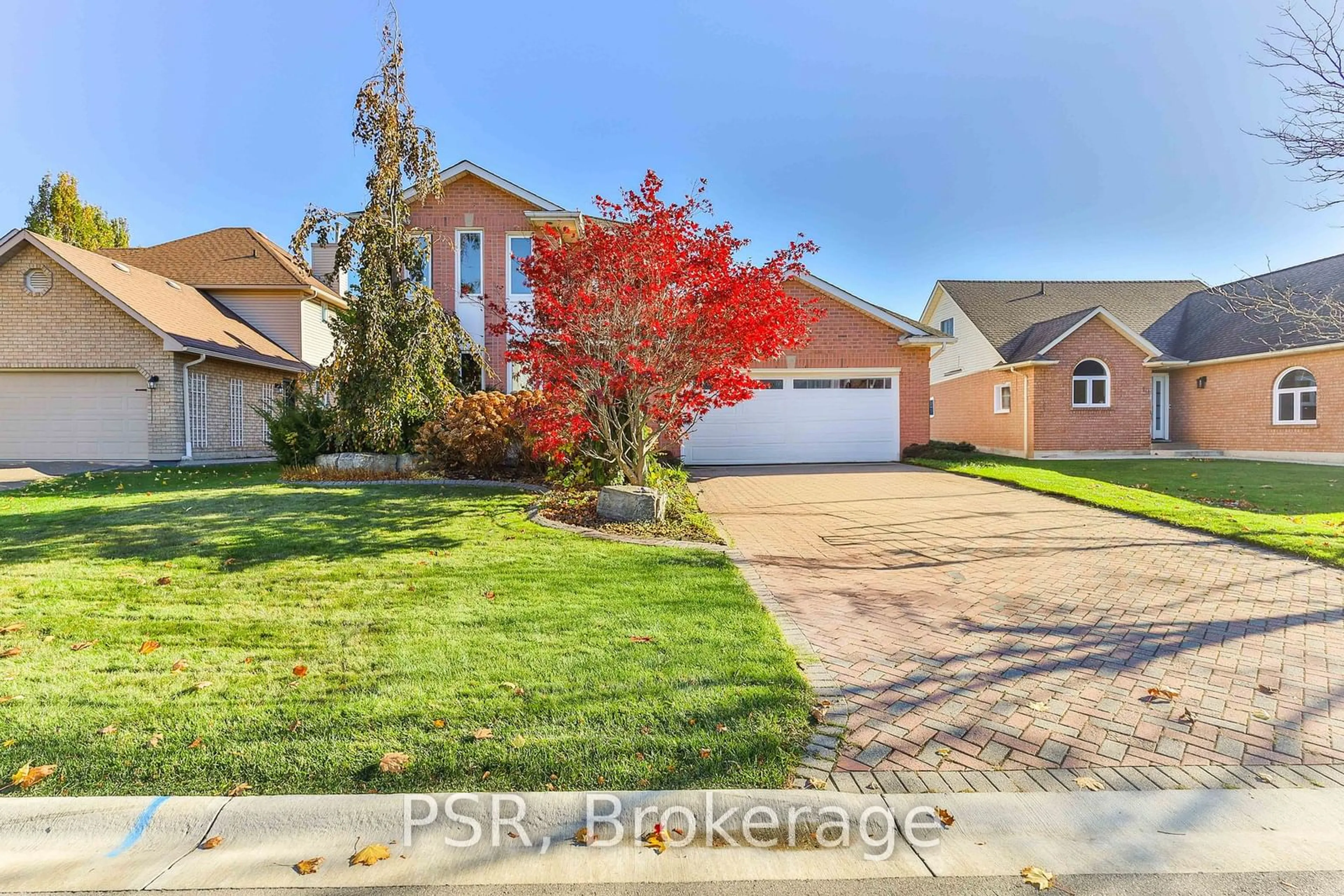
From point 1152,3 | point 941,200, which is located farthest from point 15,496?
point 941,200

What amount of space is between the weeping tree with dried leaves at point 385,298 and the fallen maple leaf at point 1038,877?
36.5ft

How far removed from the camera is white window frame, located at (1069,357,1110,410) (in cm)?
1769

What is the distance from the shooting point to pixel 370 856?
2.22 meters

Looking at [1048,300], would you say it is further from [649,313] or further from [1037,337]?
[649,313]

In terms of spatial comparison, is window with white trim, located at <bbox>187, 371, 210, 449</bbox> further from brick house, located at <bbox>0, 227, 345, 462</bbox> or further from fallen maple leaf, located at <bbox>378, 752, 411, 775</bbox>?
fallen maple leaf, located at <bbox>378, 752, 411, 775</bbox>

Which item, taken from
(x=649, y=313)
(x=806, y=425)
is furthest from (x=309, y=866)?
(x=806, y=425)

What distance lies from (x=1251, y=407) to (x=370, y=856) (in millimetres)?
22910

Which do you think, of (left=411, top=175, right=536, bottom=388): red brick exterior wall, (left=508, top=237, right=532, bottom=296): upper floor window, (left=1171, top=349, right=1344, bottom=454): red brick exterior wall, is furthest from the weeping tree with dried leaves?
(left=1171, top=349, right=1344, bottom=454): red brick exterior wall

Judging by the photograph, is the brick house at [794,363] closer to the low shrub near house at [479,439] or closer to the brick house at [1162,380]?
the brick house at [1162,380]

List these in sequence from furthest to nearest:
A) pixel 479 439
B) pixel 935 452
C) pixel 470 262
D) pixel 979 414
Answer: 1. pixel 979 414
2. pixel 935 452
3. pixel 470 262
4. pixel 479 439

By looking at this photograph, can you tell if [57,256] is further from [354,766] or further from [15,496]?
[354,766]

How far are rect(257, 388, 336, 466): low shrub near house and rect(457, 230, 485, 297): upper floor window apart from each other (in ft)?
17.4

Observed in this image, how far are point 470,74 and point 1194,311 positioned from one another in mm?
23362

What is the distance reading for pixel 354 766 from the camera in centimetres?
265
